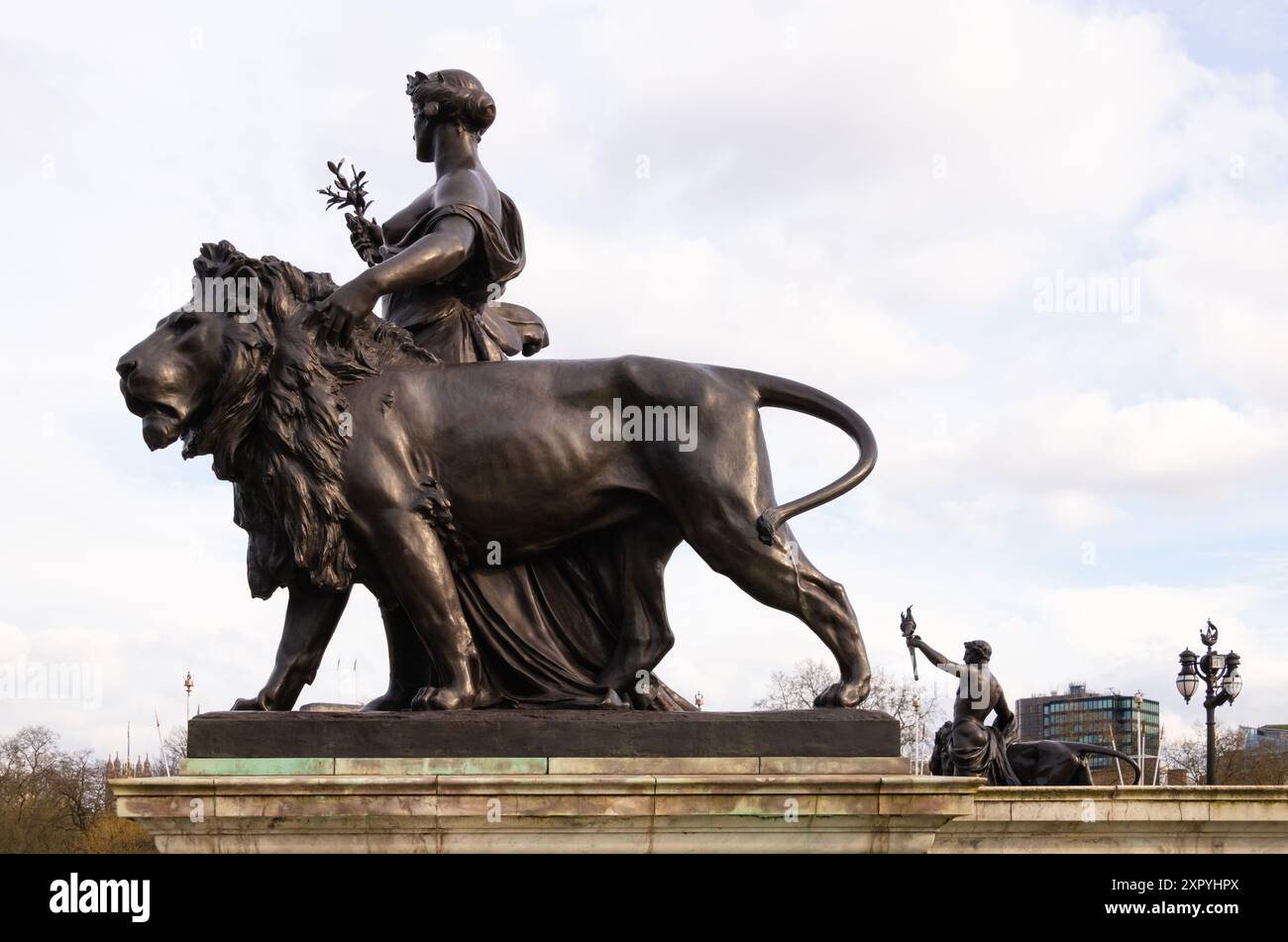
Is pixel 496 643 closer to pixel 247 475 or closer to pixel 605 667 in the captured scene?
pixel 605 667

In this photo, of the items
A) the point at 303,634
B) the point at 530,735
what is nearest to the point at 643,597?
the point at 530,735

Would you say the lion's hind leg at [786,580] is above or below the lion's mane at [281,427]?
below

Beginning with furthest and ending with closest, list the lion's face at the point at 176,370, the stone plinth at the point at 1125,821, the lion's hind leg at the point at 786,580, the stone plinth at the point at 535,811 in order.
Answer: the stone plinth at the point at 1125,821
the lion's hind leg at the point at 786,580
the lion's face at the point at 176,370
the stone plinth at the point at 535,811

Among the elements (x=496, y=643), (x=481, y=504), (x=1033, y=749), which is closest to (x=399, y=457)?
(x=481, y=504)

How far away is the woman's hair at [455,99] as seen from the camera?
31.9 feet

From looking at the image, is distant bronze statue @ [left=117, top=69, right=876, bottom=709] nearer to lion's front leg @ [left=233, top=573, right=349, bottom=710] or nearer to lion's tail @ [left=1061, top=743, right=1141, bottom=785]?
lion's front leg @ [left=233, top=573, right=349, bottom=710]

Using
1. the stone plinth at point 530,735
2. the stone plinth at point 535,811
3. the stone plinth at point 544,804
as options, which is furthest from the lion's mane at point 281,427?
the stone plinth at point 535,811

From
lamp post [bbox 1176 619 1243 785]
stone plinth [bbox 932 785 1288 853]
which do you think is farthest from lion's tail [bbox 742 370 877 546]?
lamp post [bbox 1176 619 1243 785]

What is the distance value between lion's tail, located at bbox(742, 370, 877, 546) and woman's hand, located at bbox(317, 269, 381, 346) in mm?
2229

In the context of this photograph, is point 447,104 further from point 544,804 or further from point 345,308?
point 544,804

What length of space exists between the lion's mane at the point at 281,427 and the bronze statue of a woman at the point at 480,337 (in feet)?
0.75

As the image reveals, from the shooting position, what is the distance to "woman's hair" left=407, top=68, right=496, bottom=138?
9711mm

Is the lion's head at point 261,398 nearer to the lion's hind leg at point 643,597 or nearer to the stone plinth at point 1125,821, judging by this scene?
the lion's hind leg at point 643,597
